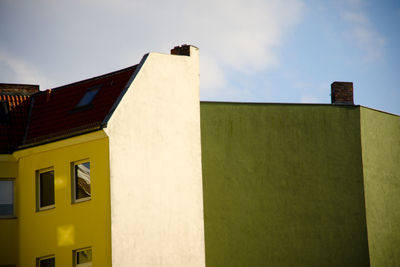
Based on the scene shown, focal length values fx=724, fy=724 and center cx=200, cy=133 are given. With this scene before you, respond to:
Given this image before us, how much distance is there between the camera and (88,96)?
28.0 m

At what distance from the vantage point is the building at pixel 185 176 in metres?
24.8

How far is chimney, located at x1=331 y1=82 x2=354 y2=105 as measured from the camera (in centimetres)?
3275

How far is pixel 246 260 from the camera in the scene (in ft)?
95.6

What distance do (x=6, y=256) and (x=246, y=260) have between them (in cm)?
934

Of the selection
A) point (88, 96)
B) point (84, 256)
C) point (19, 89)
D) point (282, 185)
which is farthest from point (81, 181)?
point (282, 185)

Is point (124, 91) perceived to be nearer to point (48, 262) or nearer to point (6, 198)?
point (6, 198)

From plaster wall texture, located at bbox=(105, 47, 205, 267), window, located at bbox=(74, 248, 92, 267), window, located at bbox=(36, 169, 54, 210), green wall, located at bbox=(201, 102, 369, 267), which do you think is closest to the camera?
plaster wall texture, located at bbox=(105, 47, 205, 267)

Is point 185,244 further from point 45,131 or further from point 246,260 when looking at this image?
point 45,131

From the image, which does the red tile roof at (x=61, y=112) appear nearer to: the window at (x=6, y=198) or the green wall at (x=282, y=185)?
the window at (x=6, y=198)

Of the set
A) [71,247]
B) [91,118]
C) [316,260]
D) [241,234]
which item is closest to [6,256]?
[71,247]

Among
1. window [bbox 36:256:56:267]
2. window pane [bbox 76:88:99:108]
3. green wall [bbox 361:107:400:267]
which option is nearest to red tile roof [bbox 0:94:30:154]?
window pane [bbox 76:88:99:108]

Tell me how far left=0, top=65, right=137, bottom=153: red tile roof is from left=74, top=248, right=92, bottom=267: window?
410 cm

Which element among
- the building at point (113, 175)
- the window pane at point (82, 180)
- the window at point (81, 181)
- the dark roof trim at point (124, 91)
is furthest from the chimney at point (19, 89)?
the window pane at point (82, 180)

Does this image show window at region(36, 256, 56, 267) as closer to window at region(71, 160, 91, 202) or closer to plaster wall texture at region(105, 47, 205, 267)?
window at region(71, 160, 91, 202)
